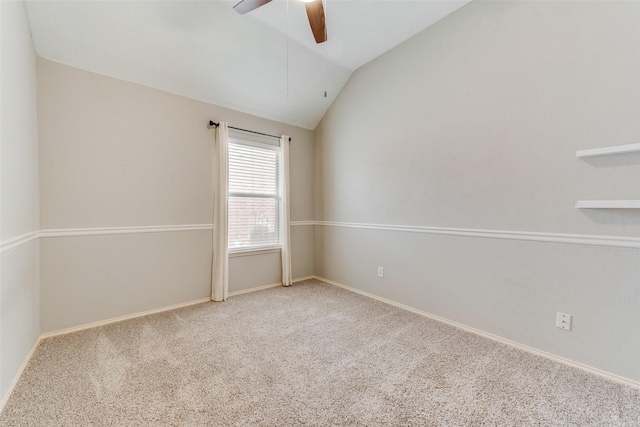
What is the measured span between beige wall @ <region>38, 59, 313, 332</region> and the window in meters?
0.29

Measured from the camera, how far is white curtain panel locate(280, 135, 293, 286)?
368 cm

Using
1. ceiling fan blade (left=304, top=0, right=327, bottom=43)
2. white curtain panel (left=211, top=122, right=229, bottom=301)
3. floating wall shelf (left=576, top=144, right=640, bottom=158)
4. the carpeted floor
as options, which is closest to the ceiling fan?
ceiling fan blade (left=304, top=0, right=327, bottom=43)

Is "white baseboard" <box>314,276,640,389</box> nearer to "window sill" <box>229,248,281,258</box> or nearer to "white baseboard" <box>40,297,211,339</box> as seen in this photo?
"window sill" <box>229,248,281,258</box>

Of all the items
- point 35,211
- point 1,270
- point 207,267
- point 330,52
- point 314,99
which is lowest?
point 207,267

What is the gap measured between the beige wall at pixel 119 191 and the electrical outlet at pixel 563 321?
10.2 ft

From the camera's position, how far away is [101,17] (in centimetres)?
215

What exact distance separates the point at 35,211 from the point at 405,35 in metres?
3.68

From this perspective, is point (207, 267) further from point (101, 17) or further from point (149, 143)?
point (101, 17)

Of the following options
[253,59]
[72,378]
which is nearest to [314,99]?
[253,59]

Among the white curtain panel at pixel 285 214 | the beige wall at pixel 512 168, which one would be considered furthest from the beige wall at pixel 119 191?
the beige wall at pixel 512 168

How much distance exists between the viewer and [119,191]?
255cm

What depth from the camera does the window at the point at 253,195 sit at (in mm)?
3348

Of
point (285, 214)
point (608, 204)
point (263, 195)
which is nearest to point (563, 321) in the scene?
point (608, 204)

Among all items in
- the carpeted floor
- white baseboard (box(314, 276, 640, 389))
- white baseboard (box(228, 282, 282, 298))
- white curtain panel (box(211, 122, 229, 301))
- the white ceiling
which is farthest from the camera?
white baseboard (box(228, 282, 282, 298))
